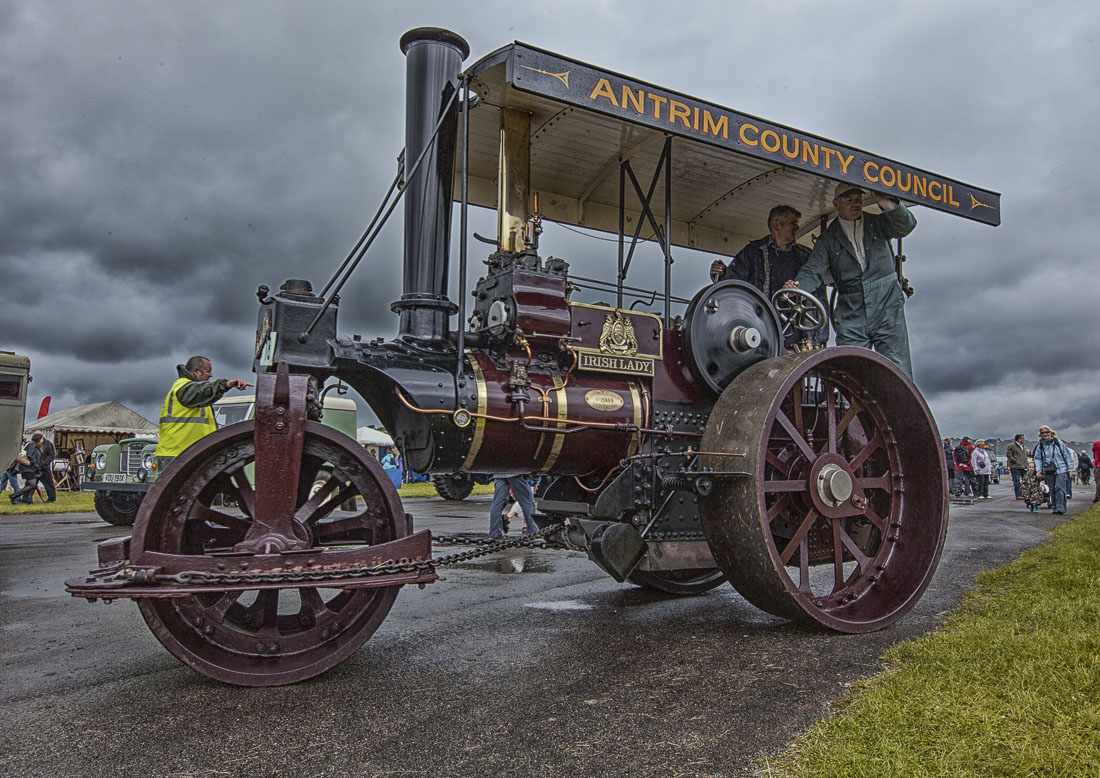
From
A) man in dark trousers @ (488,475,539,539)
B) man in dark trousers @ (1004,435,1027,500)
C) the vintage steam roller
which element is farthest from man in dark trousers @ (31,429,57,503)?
man in dark trousers @ (1004,435,1027,500)

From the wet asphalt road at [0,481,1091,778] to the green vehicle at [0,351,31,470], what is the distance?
487 centimetres

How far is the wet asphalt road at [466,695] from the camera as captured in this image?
2039 millimetres

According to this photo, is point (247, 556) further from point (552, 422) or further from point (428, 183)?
point (428, 183)

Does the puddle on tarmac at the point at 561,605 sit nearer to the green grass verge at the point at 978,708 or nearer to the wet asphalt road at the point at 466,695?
the wet asphalt road at the point at 466,695

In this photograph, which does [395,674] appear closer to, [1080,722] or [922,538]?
[1080,722]

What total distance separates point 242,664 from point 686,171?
3.48 metres

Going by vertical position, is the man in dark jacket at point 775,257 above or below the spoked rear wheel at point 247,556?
above

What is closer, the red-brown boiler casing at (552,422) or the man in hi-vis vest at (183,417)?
the red-brown boiler casing at (552,422)

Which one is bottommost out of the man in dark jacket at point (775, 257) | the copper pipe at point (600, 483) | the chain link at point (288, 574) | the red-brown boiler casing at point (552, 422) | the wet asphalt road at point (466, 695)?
the wet asphalt road at point (466, 695)

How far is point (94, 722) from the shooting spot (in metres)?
2.33

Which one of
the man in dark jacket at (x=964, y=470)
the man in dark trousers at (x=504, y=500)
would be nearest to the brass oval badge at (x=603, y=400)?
the man in dark trousers at (x=504, y=500)

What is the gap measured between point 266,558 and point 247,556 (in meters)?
0.06

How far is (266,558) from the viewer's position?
258 cm

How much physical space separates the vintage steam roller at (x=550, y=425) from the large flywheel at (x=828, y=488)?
13mm
